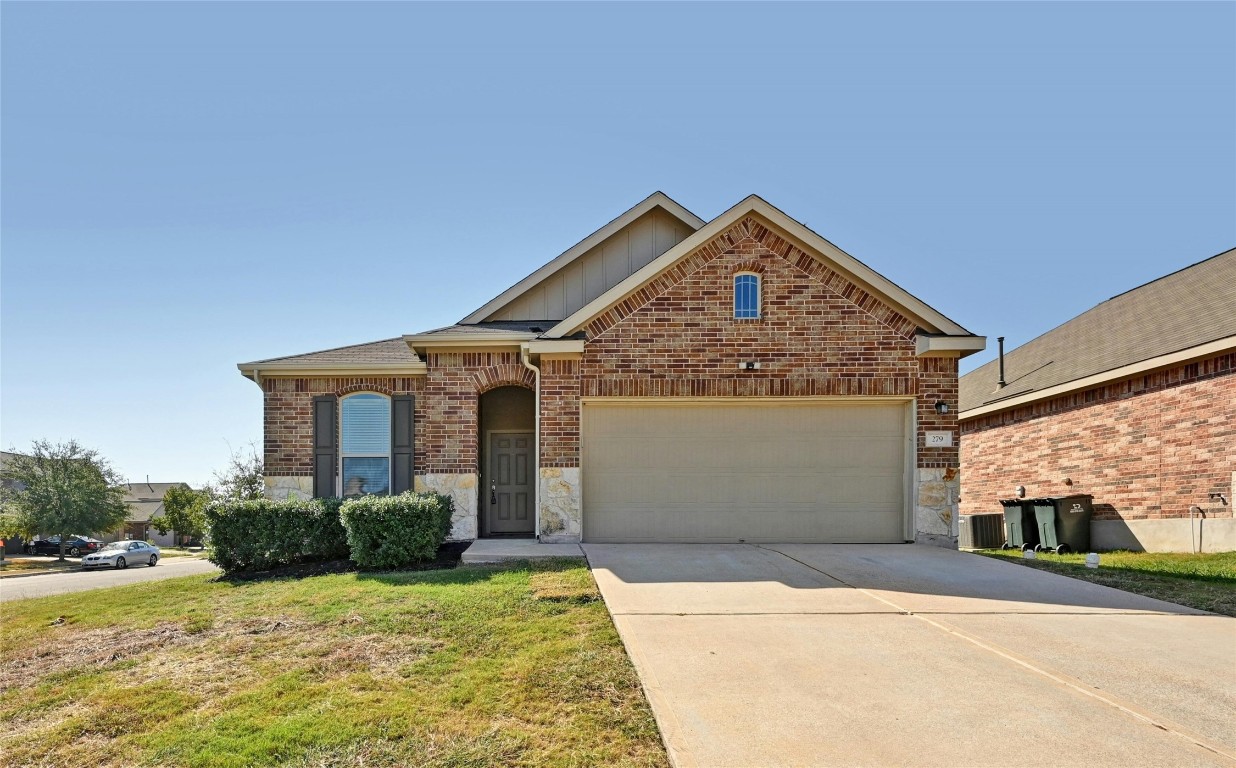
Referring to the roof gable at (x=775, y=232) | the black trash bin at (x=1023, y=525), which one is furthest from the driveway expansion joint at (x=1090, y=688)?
the black trash bin at (x=1023, y=525)

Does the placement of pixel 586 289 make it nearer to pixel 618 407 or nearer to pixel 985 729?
pixel 618 407

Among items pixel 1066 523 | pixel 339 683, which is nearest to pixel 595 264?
pixel 1066 523

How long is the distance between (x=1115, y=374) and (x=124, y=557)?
35.2 m

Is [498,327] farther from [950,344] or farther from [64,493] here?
[64,493]

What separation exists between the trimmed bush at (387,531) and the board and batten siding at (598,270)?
5.48 metres

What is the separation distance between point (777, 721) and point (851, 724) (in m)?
0.41

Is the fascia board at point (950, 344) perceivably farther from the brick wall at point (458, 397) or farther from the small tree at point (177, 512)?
the small tree at point (177, 512)

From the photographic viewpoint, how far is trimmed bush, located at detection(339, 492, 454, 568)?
9977 millimetres

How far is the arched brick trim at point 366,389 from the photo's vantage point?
13.3 metres

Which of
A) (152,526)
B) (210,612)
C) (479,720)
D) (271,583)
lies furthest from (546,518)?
(152,526)

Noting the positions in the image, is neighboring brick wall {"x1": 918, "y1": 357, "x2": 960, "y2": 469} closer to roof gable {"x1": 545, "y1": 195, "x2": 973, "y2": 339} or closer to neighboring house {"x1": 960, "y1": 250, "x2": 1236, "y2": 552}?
roof gable {"x1": 545, "y1": 195, "x2": 973, "y2": 339}

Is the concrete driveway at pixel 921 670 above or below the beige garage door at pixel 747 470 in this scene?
below

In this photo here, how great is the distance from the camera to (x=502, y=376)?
12867 millimetres

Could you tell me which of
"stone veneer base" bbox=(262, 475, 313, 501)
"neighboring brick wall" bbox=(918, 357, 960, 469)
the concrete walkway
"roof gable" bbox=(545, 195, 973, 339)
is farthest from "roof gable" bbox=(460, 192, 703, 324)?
the concrete walkway
